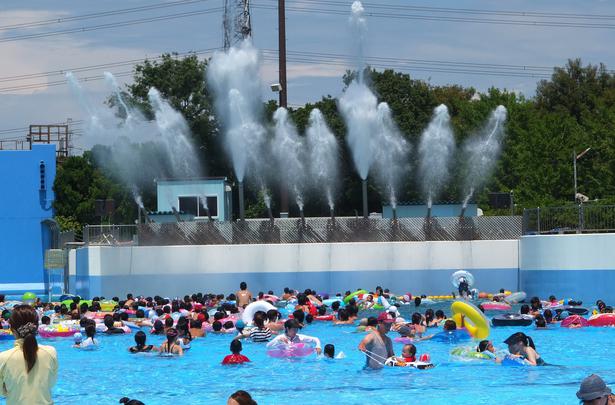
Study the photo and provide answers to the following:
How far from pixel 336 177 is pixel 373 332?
46601 mm

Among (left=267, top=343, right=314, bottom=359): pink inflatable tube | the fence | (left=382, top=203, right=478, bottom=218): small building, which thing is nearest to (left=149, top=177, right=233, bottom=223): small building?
(left=382, top=203, right=478, bottom=218): small building

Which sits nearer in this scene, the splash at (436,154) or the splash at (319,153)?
the splash at (319,153)

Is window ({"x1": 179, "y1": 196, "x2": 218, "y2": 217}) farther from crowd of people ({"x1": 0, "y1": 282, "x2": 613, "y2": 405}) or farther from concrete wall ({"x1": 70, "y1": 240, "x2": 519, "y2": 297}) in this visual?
crowd of people ({"x1": 0, "y1": 282, "x2": 613, "y2": 405})

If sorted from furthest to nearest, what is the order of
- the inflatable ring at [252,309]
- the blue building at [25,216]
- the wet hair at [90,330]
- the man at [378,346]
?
the blue building at [25,216] → the inflatable ring at [252,309] → the wet hair at [90,330] → the man at [378,346]

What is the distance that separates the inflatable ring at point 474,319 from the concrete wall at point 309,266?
1423 centimetres

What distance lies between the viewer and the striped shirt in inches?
974

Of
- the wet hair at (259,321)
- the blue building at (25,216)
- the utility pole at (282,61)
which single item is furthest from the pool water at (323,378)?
the blue building at (25,216)

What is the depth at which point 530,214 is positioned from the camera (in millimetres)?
37812

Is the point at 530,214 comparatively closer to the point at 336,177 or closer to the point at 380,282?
the point at 380,282

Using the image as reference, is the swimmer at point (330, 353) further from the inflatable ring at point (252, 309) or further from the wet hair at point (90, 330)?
the wet hair at point (90, 330)

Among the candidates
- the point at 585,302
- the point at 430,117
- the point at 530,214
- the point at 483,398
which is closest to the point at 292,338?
the point at 483,398

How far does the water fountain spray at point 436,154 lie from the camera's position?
53.3 meters

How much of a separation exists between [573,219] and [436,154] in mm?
21319

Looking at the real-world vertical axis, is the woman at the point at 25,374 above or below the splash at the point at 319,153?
below
